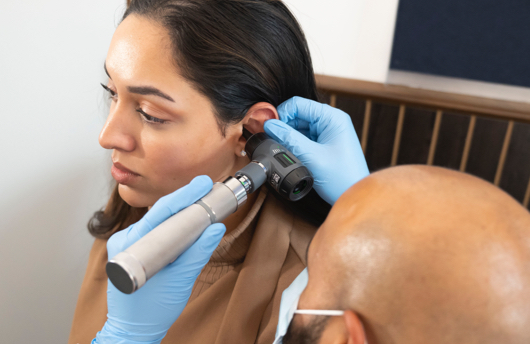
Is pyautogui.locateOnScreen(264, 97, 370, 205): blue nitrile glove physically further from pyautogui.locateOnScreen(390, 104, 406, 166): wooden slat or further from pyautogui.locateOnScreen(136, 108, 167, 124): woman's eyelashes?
pyautogui.locateOnScreen(390, 104, 406, 166): wooden slat

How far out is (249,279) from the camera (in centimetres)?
88

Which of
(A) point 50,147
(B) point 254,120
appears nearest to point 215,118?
(B) point 254,120

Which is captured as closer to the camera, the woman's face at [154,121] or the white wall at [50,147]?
the woman's face at [154,121]

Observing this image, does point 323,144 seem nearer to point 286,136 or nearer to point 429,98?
point 286,136

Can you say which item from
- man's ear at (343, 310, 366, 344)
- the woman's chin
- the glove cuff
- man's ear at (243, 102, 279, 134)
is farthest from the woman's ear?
man's ear at (343, 310, 366, 344)

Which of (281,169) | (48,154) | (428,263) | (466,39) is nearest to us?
(428,263)

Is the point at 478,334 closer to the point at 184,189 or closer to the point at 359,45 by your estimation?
the point at 184,189

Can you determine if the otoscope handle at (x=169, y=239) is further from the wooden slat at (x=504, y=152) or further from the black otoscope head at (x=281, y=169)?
the wooden slat at (x=504, y=152)

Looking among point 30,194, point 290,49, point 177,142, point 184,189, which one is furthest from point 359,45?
point 30,194

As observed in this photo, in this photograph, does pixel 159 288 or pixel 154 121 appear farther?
pixel 154 121

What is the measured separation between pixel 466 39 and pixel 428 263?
149 cm

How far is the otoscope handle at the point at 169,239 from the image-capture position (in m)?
0.50

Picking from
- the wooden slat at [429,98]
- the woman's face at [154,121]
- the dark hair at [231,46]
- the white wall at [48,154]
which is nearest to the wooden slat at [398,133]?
the wooden slat at [429,98]

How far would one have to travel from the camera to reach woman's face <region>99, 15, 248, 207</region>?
0.81m
